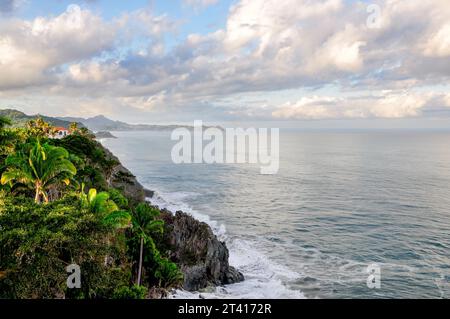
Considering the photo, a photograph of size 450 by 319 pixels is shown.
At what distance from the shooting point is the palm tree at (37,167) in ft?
78.3

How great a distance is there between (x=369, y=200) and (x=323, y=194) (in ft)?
37.0

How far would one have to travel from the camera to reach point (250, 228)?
61.6 meters

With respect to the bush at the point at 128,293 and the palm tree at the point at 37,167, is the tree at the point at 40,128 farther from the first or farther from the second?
the bush at the point at 128,293

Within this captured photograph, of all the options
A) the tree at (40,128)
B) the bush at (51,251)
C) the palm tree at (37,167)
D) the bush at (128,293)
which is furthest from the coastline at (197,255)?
the tree at (40,128)

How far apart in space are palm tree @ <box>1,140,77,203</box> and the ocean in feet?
60.0

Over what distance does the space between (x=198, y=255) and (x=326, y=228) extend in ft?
90.3

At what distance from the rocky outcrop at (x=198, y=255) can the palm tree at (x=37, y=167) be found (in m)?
18.5

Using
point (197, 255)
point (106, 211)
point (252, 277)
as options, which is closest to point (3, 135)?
point (106, 211)

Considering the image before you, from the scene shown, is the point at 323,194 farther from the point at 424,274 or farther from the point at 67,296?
the point at 67,296

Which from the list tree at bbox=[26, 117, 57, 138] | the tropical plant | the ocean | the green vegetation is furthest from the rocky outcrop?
tree at bbox=[26, 117, 57, 138]

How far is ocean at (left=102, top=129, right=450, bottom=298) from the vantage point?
39219 millimetres

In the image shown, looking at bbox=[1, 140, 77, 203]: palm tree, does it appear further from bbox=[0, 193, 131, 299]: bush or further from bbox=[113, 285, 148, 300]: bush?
bbox=[113, 285, 148, 300]: bush

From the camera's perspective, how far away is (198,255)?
1598 inches
